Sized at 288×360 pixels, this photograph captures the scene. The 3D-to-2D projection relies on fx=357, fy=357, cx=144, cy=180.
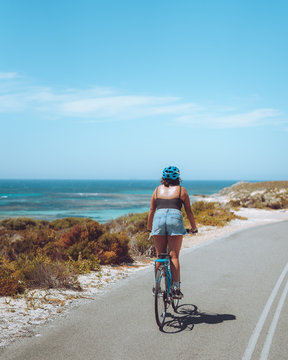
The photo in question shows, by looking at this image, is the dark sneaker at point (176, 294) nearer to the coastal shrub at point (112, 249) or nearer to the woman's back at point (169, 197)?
the woman's back at point (169, 197)

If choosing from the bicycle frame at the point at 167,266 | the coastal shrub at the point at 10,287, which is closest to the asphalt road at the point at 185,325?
the bicycle frame at the point at 167,266

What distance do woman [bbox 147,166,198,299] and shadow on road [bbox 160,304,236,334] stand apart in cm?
39

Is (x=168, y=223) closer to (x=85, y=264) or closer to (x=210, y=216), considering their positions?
(x=85, y=264)

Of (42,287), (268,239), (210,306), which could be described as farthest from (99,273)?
(268,239)

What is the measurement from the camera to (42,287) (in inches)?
286

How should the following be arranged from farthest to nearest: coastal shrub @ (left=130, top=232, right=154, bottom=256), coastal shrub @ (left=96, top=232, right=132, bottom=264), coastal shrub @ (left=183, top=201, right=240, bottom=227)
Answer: coastal shrub @ (left=183, top=201, right=240, bottom=227) → coastal shrub @ (left=130, top=232, right=154, bottom=256) → coastal shrub @ (left=96, top=232, right=132, bottom=264)

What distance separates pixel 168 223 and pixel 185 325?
60.7 inches

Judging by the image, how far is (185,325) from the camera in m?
5.32

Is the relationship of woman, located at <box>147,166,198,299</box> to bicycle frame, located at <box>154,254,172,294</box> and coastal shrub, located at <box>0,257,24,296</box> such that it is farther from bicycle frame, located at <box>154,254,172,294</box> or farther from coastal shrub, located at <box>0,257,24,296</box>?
coastal shrub, located at <box>0,257,24,296</box>

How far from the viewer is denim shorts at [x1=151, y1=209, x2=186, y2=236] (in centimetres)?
533

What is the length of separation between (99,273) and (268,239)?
8.70 meters

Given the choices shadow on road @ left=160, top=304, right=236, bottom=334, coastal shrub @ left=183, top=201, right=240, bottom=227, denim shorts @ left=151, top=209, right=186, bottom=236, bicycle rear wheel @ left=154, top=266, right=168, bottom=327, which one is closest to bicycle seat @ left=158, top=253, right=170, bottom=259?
bicycle rear wheel @ left=154, top=266, right=168, bottom=327

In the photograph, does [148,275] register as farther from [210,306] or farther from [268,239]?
[268,239]

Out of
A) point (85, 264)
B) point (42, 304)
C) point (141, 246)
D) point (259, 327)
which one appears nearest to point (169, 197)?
point (259, 327)
